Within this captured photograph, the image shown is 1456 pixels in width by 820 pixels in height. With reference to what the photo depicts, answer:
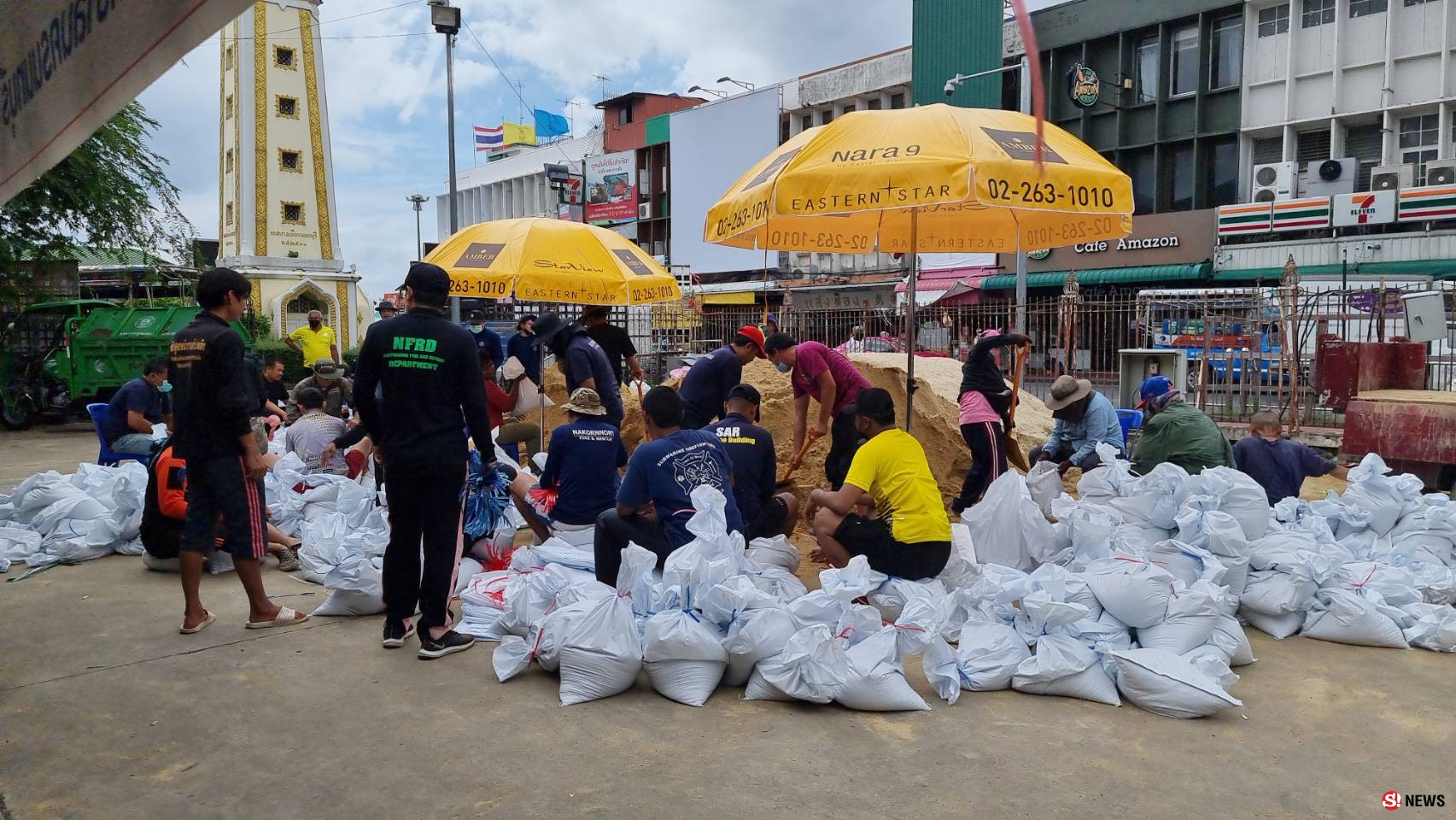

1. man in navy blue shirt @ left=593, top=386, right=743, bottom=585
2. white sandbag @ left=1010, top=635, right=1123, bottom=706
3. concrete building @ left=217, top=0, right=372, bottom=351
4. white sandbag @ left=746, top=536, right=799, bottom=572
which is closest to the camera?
white sandbag @ left=1010, top=635, right=1123, bottom=706

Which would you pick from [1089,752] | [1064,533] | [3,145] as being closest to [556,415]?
[1064,533]

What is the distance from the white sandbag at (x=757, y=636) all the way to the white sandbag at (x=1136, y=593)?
1.40 m

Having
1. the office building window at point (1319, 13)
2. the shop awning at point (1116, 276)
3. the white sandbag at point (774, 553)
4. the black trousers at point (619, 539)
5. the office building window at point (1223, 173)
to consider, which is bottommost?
the white sandbag at point (774, 553)

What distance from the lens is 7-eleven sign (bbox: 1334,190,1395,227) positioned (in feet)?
64.7

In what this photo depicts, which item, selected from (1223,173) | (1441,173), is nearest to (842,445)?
(1441,173)

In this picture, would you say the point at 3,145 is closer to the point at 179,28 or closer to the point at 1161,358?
the point at 179,28

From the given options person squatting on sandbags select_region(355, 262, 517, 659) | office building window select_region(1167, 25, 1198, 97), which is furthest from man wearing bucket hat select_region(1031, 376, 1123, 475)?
office building window select_region(1167, 25, 1198, 97)

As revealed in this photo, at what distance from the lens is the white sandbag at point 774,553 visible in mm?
5180

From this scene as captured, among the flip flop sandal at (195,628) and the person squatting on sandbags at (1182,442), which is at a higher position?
the person squatting on sandbags at (1182,442)

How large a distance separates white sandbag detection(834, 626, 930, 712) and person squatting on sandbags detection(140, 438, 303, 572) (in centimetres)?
362

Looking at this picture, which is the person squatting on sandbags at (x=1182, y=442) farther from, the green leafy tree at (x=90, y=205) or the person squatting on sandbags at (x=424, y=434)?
the green leafy tree at (x=90, y=205)

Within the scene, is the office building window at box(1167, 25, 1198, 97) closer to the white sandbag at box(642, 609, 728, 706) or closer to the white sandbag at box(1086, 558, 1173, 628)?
the white sandbag at box(1086, 558, 1173, 628)

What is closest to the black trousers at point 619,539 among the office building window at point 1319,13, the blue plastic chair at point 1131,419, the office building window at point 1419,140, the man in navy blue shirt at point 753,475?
the man in navy blue shirt at point 753,475

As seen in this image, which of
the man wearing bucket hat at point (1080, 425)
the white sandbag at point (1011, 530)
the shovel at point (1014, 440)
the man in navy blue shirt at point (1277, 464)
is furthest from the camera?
the shovel at point (1014, 440)
